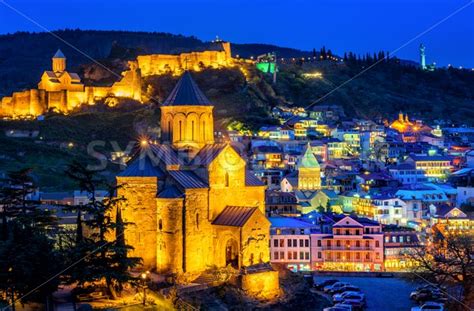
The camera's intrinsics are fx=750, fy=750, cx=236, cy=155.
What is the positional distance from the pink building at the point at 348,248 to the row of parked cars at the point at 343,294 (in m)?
5.58

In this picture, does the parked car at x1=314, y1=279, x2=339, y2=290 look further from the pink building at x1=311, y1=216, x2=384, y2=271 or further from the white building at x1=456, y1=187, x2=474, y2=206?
the white building at x1=456, y1=187, x2=474, y2=206

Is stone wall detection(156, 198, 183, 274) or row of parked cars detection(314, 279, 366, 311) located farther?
row of parked cars detection(314, 279, 366, 311)

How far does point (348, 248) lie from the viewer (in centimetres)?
4703

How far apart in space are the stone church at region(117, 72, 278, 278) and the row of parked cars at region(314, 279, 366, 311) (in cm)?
592

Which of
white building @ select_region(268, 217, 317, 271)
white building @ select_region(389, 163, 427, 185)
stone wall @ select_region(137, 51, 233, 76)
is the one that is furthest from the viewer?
stone wall @ select_region(137, 51, 233, 76)

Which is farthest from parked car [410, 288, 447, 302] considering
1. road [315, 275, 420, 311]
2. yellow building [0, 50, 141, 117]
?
yellow building [0, 50, 141, 117]

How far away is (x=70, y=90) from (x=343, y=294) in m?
56.1

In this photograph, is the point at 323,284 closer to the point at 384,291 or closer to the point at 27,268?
the point at 384,291

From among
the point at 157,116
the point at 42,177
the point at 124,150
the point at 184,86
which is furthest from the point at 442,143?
the point at 184,86

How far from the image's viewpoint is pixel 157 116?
86000 mm

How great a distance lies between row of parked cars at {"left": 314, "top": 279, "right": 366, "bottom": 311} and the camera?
33.9 meters

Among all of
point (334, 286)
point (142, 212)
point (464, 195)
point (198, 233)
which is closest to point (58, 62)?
point (464, 195)

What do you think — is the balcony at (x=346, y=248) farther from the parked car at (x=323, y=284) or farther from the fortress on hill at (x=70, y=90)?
the fortress on hill at (x=70, y=90)

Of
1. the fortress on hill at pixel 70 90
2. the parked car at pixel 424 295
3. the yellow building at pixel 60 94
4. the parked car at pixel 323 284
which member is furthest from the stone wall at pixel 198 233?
the yellow building at pixel 60 94
